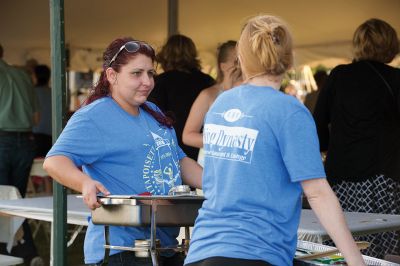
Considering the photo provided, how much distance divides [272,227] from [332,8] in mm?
6567

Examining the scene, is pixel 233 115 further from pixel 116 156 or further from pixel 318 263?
pixel 116 156

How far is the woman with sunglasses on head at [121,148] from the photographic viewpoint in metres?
2.54

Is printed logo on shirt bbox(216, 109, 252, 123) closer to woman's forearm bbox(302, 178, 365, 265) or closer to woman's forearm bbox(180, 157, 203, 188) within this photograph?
woman's forearm bbox(302, 178, 365, 265)

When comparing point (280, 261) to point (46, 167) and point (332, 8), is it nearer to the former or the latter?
point (46, 167)

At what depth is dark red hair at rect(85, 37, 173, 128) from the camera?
105 inches

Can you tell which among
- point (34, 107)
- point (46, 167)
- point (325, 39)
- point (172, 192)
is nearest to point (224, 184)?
point (172, 192)

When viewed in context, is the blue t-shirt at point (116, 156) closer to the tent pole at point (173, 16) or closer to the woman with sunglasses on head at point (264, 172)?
the woman with sunglasses on head at point (264, 172)

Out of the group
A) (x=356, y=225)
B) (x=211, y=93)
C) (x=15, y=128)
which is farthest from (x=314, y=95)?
(x=356, y=225)

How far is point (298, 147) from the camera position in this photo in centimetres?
198

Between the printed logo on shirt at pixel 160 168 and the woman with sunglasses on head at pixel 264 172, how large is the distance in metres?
0.55

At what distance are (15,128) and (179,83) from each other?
1916 millimetres

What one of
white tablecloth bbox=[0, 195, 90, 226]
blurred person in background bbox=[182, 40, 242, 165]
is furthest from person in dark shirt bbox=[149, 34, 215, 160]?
white tablecloth bbox=[0, 195, 90, 226]

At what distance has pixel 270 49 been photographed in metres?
2.02

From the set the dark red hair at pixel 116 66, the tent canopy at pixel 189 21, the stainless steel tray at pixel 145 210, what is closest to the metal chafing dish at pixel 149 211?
the stainless steel tray at pixel 145 210
